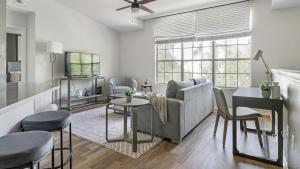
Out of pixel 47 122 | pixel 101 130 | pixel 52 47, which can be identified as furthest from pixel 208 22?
pixel 47 122

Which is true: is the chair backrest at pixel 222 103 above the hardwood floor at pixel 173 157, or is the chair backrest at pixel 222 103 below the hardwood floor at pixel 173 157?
above

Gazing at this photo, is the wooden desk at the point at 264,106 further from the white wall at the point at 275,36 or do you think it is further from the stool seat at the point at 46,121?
the white wall at the point at 275,36

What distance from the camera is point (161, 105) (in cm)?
283

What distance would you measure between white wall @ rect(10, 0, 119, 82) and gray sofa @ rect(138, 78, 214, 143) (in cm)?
335

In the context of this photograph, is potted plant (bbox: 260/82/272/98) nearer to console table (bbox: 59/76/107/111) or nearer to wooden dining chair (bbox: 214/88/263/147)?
wooden dining chair (bbox: 214/88/263/147)

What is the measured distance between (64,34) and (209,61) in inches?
173

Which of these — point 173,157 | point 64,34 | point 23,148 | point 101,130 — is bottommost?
point 173,157

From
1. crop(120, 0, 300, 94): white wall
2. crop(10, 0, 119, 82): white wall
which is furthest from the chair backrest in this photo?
crop(10, 0, 119, 82): white wall

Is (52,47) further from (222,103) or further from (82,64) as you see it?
(222,103)

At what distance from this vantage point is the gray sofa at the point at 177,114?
2.75m

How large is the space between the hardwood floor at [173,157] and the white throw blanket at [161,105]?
41 cm

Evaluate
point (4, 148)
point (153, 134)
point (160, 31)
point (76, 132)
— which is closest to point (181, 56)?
A: point (160, 31)

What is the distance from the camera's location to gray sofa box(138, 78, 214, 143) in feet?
9.04

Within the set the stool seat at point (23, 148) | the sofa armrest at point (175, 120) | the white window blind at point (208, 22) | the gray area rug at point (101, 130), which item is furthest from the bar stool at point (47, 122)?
the white window blind at point (208, 22)
